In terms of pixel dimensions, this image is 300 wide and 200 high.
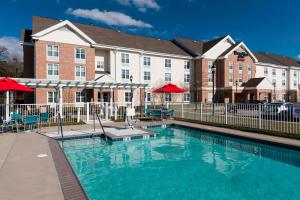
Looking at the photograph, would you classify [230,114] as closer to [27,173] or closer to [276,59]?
[27,173]

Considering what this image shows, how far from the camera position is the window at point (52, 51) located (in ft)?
91.6

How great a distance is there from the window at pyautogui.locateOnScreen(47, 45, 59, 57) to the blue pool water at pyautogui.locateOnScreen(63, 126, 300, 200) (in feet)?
65.5

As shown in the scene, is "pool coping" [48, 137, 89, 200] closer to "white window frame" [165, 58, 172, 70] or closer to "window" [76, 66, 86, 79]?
"window" [76, 66, 86, 79]

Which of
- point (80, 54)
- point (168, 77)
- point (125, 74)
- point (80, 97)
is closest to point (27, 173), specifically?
point (80, 97)

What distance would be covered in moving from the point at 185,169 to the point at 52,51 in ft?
84.9

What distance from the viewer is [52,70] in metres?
28.4

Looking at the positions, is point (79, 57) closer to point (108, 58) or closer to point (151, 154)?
point (108, 58)

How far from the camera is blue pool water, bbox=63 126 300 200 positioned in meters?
6.05

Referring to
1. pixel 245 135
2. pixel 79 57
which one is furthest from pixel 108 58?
pixel 245 135

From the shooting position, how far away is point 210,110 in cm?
1822

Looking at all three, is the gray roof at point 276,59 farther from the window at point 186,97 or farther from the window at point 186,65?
the window at point 186,97

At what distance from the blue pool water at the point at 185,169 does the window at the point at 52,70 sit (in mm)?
19294

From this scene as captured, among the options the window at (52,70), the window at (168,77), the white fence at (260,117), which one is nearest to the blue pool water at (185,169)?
the white fence at (260,117)

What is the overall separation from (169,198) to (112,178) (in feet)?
7.29
